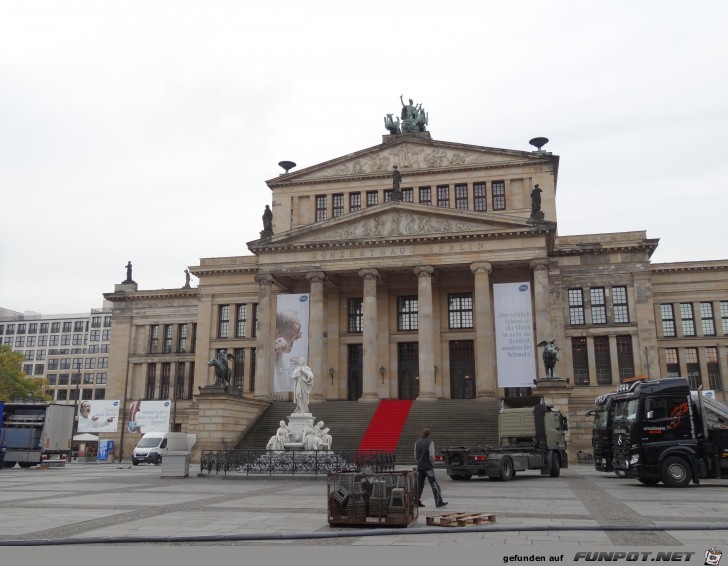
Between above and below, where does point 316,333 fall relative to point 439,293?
below

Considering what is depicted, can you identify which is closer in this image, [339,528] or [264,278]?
[339,528]

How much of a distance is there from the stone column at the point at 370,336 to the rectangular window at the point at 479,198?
37.0 feet

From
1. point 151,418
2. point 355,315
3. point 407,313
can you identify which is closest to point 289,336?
point 355,315

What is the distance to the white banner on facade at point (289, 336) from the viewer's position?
160 ft

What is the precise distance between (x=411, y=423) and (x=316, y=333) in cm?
1115

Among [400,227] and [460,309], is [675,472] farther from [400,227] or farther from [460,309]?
[460,309]

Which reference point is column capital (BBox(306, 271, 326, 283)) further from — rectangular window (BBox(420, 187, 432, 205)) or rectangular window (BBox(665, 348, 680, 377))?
Result: rectangular window (BBox(665, 348, 680, 377))

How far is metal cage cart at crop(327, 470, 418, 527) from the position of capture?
13031mm

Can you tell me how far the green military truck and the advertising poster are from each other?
33246 mm

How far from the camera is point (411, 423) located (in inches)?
1679

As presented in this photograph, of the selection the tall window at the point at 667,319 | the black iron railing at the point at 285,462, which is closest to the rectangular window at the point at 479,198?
the tall window at the point at 667,319

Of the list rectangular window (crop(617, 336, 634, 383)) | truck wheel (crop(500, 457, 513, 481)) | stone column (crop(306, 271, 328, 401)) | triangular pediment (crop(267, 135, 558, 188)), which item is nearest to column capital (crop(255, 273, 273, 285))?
stone column (crop(306, 271, 328, 401))

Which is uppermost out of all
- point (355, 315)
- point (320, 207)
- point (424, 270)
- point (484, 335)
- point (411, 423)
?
point (320, 207)

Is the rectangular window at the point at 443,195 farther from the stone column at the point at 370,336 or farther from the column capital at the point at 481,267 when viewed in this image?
the stone column at the point at 370,336
